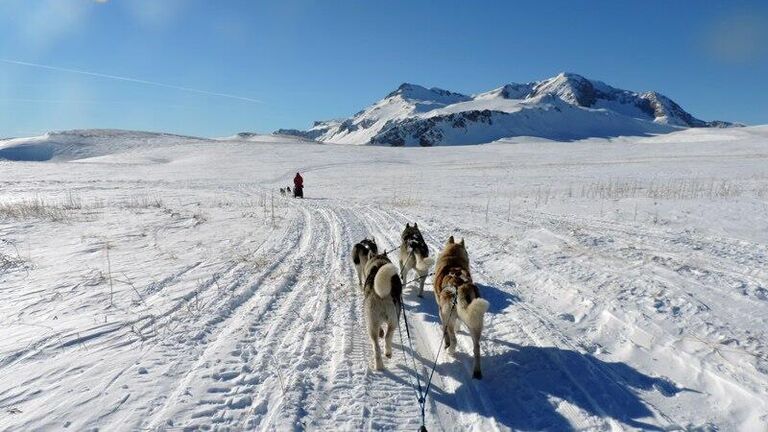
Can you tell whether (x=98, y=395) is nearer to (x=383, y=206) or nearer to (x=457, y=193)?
(x=383, y=206)

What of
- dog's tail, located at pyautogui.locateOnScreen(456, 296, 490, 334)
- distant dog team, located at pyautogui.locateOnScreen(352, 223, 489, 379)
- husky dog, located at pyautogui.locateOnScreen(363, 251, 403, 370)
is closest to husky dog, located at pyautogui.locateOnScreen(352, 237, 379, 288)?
distant dog team, located at pyautogui.locateOnScreen(352, 223, 489, 379)

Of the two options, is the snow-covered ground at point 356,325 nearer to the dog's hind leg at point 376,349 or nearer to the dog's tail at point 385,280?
the dog's hind leg at point 376,349

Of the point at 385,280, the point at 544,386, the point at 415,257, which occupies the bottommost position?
the point at 544,386

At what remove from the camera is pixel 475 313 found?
4680 mm

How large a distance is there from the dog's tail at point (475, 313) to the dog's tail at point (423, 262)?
2051mm

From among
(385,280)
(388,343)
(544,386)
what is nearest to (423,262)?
(388,343)

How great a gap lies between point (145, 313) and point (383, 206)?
534 inches

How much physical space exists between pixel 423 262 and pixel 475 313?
255 cm

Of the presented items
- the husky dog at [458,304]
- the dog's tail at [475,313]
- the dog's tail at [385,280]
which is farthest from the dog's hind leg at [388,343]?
the dog's tail at [475,313]

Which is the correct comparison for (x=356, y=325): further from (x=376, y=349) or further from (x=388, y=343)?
(x=376, y=349)

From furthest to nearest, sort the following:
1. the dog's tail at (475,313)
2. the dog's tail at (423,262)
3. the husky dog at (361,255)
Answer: the husky dog at (361,255), the dog's tail at (423,262), the dog's tail at (475,313)

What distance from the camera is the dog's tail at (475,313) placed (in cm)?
462

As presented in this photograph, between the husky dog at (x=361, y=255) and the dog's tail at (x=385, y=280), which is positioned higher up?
the dog's tail at (x=385, y=280)

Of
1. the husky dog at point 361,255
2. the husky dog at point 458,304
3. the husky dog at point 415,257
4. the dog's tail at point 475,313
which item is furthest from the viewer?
the husky dog at point 361,255
